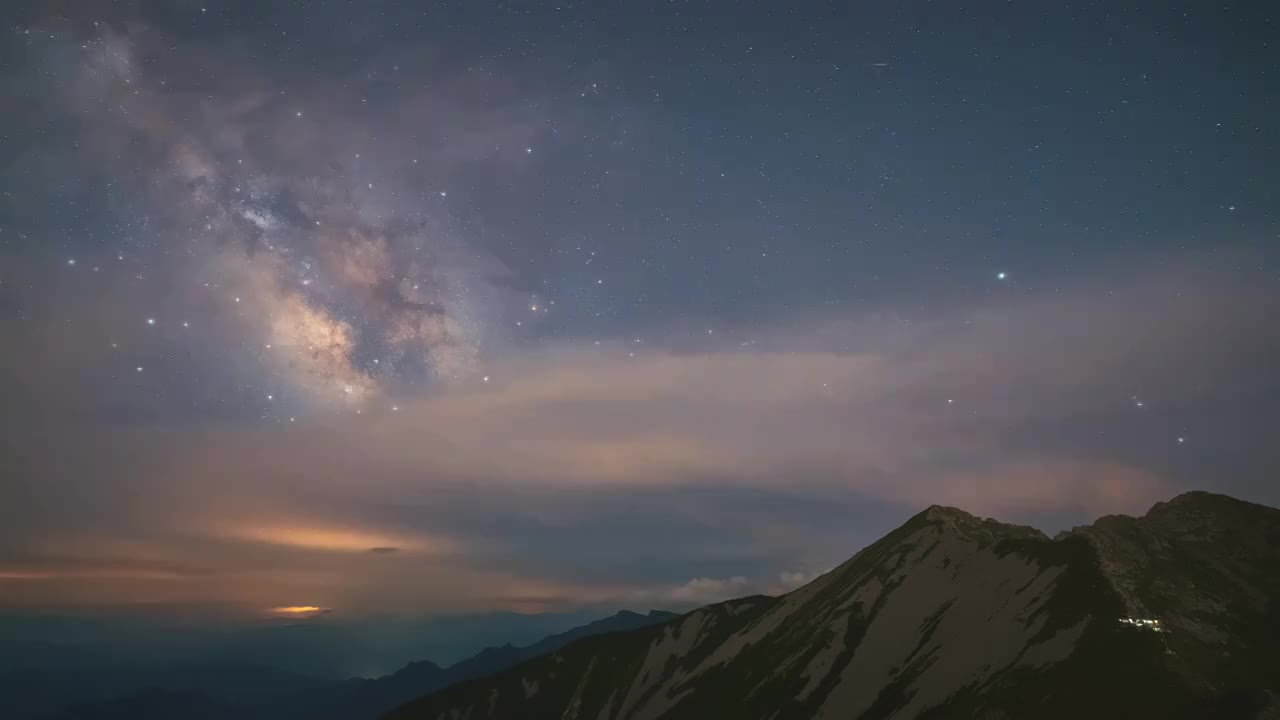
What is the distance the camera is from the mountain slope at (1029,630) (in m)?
93.3

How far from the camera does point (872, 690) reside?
444 feet

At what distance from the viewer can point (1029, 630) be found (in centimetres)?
11456

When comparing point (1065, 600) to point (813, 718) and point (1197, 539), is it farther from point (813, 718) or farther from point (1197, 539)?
point (1197, 539)

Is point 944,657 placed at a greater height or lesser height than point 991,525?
lesser

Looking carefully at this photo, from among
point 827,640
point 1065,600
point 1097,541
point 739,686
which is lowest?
point 739,686

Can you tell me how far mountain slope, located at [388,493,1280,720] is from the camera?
93312mm

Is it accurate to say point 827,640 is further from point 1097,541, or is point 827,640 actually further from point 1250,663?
point 1250,663

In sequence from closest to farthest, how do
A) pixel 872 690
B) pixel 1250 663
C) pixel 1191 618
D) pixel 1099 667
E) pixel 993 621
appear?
1. pixel 1099 667
2. pixel 1250 663
3. pixel 1191 618
4. pixel 993 621
5. pixel 872 690

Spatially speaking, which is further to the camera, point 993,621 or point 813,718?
point 813,718

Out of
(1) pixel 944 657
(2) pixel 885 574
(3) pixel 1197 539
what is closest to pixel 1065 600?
(1) pixel 944 657

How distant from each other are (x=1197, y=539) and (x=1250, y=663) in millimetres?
99217

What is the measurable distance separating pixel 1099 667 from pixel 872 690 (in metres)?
47.7

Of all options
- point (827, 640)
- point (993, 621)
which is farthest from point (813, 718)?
point (993, 621)

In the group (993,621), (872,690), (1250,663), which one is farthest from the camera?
(872,690)
